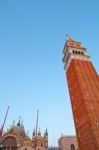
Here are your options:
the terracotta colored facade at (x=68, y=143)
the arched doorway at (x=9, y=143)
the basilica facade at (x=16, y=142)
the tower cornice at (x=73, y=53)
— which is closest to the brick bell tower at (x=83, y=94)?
the tower cornice at (x=73, y=53)

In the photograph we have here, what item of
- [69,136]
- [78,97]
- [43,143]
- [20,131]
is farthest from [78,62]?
[69,136]

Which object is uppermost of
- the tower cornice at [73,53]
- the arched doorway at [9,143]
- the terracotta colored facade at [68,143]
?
the tower cornice at [73,53]

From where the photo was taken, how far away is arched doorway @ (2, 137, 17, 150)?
4429 cm

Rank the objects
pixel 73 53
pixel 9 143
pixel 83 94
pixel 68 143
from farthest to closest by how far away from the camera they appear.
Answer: pixel 68 143
pixel 9 143
pixel 73 53
pixel 83 94

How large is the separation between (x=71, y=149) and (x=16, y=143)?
98.3 ft

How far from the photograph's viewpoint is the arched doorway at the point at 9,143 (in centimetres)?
4429

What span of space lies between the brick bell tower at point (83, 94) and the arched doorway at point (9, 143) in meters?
19.6

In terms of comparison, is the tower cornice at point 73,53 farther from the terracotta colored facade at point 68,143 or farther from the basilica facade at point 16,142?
the terracotta colored facade at point 68,143

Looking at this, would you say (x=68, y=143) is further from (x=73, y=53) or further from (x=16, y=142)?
(x=73, y=53)

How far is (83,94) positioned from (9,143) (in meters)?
26.3

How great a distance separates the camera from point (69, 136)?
67875 millimetres

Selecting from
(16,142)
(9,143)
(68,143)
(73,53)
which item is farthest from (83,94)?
(68,143)

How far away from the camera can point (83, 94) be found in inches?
1308

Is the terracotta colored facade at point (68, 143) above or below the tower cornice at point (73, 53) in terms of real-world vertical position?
below
